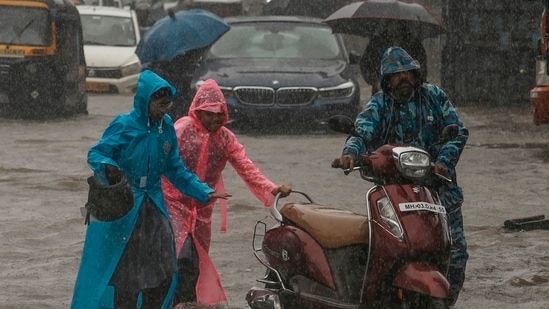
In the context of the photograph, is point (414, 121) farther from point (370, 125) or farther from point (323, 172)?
point (323, 172)

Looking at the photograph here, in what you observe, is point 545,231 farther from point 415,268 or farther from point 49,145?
point 49,145

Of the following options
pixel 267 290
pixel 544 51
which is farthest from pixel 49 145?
pixel 267 290

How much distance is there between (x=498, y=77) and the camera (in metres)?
23.1

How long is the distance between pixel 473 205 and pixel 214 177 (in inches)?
184

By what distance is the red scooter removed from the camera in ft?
20.7

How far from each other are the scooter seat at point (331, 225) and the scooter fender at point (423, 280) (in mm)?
350

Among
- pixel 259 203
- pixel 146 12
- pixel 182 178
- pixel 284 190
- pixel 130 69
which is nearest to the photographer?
pixel 182 178

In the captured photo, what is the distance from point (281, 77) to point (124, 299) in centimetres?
1191

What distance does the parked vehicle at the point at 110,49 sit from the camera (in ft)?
89.1

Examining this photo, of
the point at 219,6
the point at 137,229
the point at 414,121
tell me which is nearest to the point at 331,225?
the point at 414,121

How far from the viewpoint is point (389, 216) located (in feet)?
21.0

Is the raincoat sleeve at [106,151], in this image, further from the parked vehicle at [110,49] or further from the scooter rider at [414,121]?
the parked vehicle at [110,49]

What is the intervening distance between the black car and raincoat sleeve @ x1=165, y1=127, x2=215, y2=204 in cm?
1125

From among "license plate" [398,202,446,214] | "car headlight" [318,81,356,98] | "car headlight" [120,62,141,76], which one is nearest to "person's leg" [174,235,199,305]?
"license plate" [398,202,446,214]
